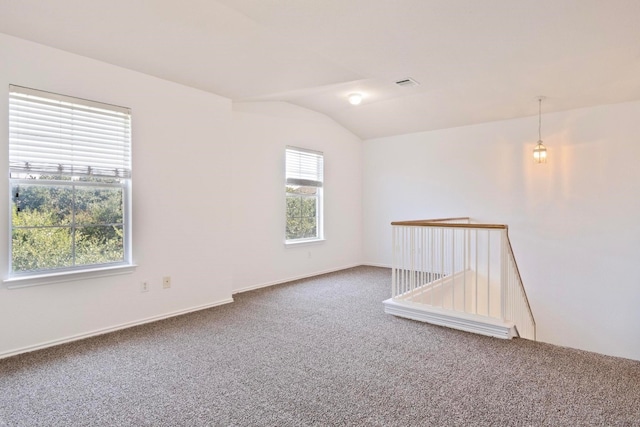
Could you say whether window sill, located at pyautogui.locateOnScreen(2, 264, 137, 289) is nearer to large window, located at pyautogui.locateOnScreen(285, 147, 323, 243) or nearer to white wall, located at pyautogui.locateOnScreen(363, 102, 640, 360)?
large window, located at pyautogui.locateOnScreen(285, 147, 323, 243)

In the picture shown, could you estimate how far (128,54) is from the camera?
3139mm

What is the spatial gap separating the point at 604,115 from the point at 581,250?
→ 1834 mm

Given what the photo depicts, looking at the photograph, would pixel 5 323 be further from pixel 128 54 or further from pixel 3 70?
pixel 128 54

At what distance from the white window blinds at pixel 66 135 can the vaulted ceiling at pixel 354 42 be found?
1.55ft

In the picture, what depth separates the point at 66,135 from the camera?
120 inches

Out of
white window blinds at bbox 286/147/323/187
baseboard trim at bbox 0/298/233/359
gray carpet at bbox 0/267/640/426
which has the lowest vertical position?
gray carpet at bbox 0/267/640/426

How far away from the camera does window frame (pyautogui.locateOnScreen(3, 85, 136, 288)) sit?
2779 mm

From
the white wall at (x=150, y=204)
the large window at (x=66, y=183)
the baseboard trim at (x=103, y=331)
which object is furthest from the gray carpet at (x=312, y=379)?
the large window at (x=66, y=183)

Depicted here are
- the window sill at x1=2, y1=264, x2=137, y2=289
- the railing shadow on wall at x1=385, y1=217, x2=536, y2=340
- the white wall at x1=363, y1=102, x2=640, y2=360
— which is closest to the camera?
the window sill at x1=2, y1=264, x2=137, y2=289

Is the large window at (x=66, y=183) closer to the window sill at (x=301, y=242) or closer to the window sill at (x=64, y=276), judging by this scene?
the window sill at (x=64, y=276)

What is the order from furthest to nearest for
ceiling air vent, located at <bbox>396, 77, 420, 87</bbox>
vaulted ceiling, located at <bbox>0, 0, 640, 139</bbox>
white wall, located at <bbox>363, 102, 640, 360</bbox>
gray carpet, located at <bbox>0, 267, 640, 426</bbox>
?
white wall, located at <bbox>363, 102, 640, 360</bbox> < ceiling air vent, located at <bbox>396, 77, 420, 87</bbox> < vaulted ceiling, located at <bbox>0, 0, 640, 139</bbox> < gray carpet, located at <bbox>0, 267, 640, 426</bbox>

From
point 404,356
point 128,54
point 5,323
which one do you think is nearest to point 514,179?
point 404,356

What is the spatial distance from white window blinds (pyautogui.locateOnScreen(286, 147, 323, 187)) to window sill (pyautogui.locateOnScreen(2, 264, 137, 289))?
2781 millimetres

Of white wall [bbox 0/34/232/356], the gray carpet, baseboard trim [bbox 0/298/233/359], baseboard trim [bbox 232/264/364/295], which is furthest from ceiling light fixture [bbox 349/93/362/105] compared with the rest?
baseboard trim [bbox 0/298/233/359]
